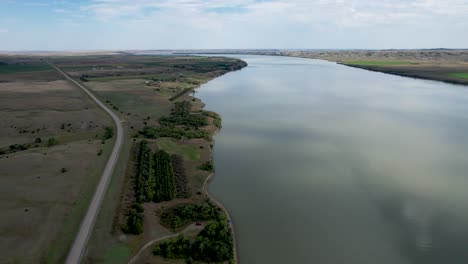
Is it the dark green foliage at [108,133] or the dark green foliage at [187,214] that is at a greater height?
the dark green foliage at [108,133]

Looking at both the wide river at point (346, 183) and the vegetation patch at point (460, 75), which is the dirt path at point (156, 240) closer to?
the wide river at point (346, 183)

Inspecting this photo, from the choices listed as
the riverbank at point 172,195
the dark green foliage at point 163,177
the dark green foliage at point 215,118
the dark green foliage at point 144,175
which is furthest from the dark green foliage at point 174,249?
the dark green foliage at point 215,118

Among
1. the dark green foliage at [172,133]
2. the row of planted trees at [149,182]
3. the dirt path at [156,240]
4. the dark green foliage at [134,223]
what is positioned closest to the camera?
the dirt path at [156,240]

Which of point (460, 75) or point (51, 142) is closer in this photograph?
point (51, 142)

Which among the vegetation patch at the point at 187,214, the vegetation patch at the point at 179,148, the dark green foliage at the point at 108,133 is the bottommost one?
the vegetation patch at the point at 187,214

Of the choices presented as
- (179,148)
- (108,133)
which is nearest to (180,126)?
(108,133)

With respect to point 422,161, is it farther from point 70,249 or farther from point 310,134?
point 70,249

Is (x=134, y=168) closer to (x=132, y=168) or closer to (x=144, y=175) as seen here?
(x=132, y=168)
